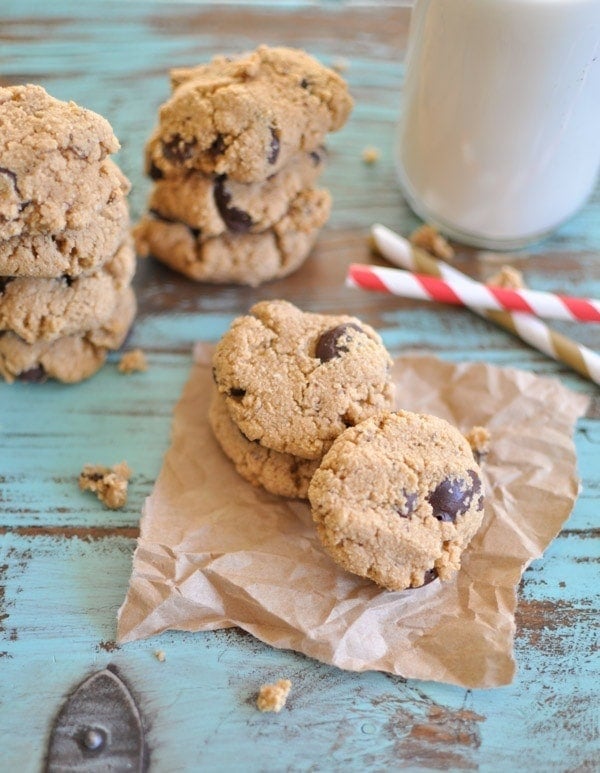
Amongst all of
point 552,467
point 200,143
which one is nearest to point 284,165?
point 200,143

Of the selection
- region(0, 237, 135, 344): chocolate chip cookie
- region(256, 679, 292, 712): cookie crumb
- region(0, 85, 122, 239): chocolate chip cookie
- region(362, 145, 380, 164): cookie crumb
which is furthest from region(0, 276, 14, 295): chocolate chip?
region(362, 145, 380, 164): cookie crumb

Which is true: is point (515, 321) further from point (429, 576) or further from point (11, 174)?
point (11, 174)

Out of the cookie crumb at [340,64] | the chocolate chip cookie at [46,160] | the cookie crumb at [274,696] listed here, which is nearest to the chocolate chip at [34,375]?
the chocolate chip cookie at [46,160]

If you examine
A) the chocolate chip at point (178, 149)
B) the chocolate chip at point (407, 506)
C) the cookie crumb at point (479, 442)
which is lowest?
the cookie crumb at point (479, 442)

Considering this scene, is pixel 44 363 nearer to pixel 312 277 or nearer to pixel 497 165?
pixel 312 277

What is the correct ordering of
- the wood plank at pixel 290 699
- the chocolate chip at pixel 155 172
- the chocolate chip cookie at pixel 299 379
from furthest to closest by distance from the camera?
the chocolate chip at pixel 155 172 < the chocolate chip cookie at pixel 299 379 < the wood plank at pixel 290 699

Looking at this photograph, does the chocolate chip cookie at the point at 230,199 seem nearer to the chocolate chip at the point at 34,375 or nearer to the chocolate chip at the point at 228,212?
the chocolate chip at the point at 228,212

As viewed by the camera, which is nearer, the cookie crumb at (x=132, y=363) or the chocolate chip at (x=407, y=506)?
the chocolate chip at (x=407, y=506)
